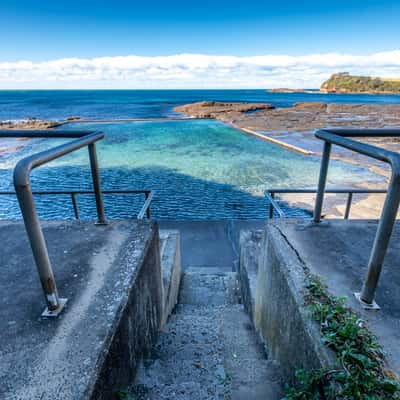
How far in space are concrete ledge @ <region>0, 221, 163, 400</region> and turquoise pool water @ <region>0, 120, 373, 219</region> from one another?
8.95 metres

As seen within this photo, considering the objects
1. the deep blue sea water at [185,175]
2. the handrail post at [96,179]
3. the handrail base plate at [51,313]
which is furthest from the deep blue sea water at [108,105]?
the handrail base plate at [51,313]

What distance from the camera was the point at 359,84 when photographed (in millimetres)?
155250

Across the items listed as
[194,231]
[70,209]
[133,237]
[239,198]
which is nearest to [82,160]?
[70,209]

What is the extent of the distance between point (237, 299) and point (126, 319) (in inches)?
164

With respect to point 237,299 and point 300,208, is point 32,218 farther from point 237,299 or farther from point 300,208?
point 300,208

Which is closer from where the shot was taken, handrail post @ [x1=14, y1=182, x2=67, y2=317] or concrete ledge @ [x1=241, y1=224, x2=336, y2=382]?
handrail post @ [x1=14, y1=182, x2=67, y2=317]

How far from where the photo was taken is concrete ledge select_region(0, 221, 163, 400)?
4.96 ft

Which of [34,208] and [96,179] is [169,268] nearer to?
[96,179]

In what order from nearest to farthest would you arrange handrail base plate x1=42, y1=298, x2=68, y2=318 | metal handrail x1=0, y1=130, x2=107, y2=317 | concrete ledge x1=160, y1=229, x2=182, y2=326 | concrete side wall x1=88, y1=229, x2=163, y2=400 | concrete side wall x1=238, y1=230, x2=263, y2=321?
metal handrail x1=0, y1=130, x2=107, y2=317 → concrete side wall x1=88, y1=229, x2=163, y2=400 → handrail base plate x1=42, y1=298, x2=68, y2=318 → concrete side wall x1=238, y1=230, x2=263, y2=321 → concrete ledge x1=160, y1=229, x2=182, y2=326

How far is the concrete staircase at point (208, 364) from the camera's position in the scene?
2.17 m

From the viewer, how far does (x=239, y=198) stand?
14.1m

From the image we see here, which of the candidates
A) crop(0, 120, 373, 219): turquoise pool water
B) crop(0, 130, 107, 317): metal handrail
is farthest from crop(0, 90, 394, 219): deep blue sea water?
crop(0, 130, 107, 317): metal handrail

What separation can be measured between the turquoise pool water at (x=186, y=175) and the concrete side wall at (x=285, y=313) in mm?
8977

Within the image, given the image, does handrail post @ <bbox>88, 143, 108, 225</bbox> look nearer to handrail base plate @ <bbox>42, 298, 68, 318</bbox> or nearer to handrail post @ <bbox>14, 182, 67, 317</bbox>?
handrail post @ <bbox>14, 182, 67, 317</bbox>
